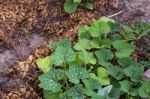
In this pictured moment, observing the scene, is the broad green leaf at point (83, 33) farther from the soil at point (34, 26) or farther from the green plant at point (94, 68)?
the soil at point (34, 26)

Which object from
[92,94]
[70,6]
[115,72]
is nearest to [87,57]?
[115,72]

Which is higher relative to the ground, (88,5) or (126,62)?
(88,5)

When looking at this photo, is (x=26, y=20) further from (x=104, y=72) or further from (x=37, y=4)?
(x=104, y=72)

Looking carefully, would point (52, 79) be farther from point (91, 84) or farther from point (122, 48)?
point (122, 48)

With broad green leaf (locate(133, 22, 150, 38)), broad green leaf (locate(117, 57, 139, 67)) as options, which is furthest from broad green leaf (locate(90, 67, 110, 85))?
broad green leaf (locate(133, 22, 150, 38))

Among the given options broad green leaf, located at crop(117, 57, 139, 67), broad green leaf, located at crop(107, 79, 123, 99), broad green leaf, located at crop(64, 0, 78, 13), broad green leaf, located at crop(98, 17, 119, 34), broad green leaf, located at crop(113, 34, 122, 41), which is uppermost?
broad green leaf, located at crop(64, 0, 78, 13)

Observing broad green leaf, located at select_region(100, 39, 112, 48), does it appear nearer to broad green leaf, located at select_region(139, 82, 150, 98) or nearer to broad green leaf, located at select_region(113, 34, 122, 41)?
broad green leaf, located at select_region(113, 34, 122, 41)

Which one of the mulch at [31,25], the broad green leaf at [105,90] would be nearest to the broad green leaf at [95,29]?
the mulch at [31,25]

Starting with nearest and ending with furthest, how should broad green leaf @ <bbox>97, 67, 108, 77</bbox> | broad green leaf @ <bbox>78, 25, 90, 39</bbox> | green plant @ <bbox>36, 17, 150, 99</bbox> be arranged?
green plant @ <bbox>36, 17, 150, 99</bbox> < broad green leaf @ <bbox>97, 67, 108, 77</bbox> < broad green leaf @ <bbox>78, 25, 90, 39</bbox>
